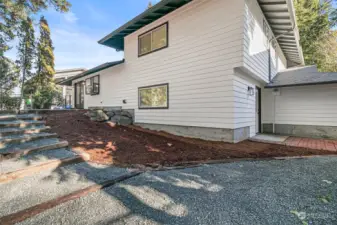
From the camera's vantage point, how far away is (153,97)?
791cm

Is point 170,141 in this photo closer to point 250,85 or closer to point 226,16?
point 250,85

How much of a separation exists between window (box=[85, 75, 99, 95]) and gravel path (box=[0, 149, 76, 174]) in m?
7.38

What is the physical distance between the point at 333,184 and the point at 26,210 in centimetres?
449

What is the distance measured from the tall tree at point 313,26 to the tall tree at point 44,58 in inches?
872

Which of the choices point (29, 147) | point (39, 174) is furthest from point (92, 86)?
point (39, 174)

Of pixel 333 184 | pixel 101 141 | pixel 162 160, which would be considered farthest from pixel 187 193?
pixel 101 141

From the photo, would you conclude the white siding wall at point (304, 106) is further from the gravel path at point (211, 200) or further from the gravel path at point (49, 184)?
the gravel path at point (49, 184)

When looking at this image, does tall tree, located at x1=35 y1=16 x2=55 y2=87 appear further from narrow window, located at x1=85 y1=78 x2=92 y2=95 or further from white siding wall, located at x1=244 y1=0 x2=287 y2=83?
white siding wall, located at x1=244 y1=0 x2=287 y2=83

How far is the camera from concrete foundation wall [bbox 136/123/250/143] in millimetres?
5625

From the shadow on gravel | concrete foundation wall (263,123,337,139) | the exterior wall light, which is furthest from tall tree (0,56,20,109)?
concrete foundation wall (263,123,337,139)

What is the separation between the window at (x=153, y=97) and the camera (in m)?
7.45

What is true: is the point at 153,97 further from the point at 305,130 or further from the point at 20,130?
the point at 305,130

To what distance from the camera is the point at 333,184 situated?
2816 millimetres

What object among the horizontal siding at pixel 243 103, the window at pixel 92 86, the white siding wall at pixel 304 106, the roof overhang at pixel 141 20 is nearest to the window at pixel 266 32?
the horizontal siding at pixel 243 103
